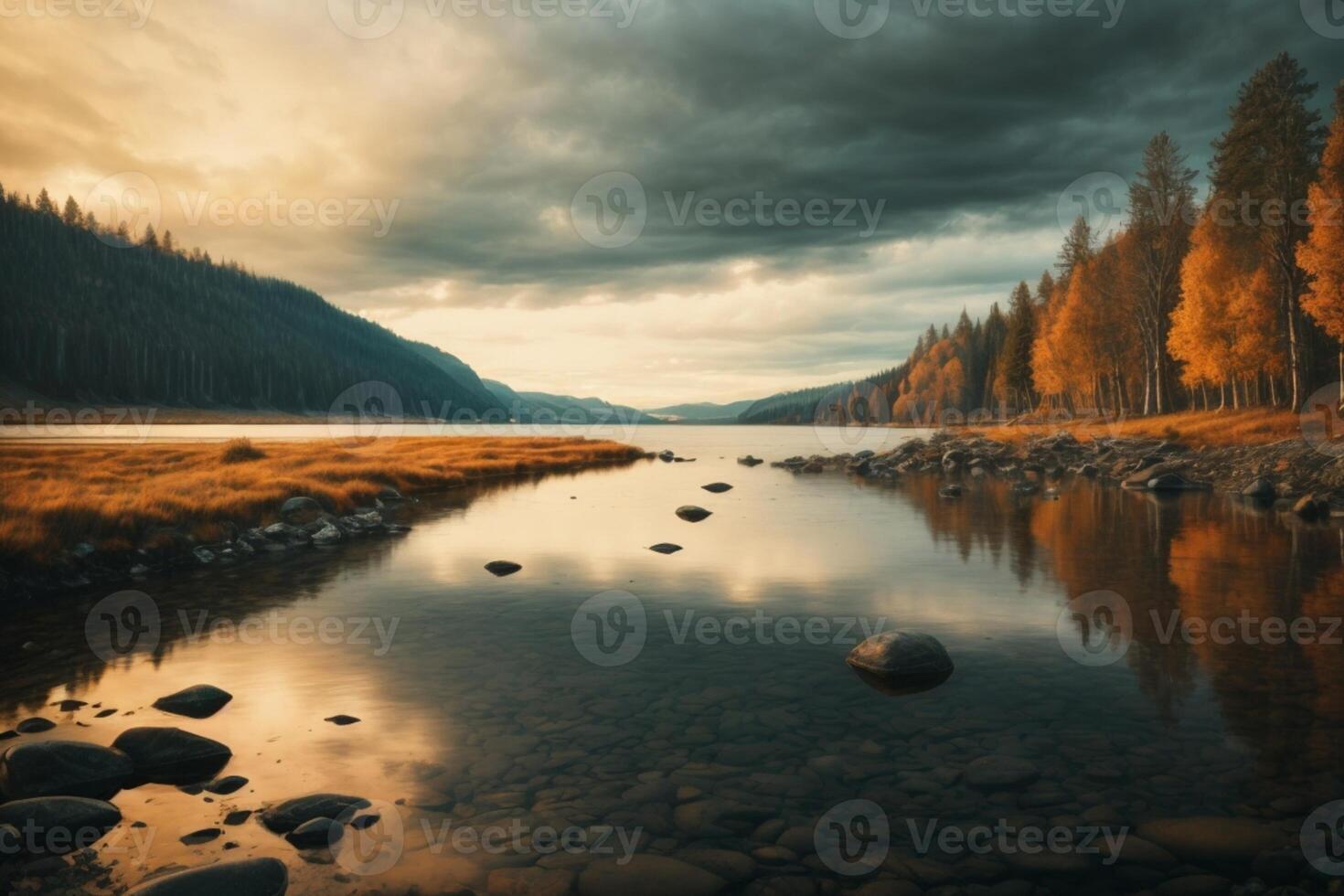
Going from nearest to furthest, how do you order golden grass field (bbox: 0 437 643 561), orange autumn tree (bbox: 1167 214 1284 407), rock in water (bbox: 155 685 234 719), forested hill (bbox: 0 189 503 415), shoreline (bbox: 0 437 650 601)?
1. rock in water (bbox: 155 685 234 719)
2. shoreline (bbox: 0 437 650 601)
3. golden grass field (bbox: 0 437 643 561)
4. orange autumn tree (bbox: 1167 214 1284 407)
5. forested hill (bbox: 0 189 503 415)

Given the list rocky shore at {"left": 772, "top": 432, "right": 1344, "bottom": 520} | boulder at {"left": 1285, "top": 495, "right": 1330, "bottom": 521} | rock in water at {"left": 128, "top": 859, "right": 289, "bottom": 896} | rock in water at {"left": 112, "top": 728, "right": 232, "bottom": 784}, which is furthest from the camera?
rocky shore at {"left": 772, "top": 432, "right": 1344, "bottom": 520}

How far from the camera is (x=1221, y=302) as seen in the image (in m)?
43.9

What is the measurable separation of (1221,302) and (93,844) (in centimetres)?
5500

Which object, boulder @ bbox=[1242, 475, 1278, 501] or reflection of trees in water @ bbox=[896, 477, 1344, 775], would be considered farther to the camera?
boulder @ bbox=[1242, 475, 1278, 501]

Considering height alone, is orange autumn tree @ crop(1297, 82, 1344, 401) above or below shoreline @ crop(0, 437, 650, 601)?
above

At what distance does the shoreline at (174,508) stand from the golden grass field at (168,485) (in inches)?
1.7

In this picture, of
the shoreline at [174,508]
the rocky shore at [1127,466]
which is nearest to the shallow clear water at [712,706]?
the shoreline at [174,508]

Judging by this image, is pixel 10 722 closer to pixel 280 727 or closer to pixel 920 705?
pixel 280 727

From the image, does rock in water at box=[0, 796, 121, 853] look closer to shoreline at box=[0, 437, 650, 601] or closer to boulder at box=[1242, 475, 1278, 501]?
shoreline at box=[0, 437, 650, 601]

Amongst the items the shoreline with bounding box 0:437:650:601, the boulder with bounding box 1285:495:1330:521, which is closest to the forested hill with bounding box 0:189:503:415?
the shoreline with bounding box 0:437:650:601

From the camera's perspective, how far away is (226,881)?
5227 mm

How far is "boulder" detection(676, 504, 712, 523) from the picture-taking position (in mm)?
28188

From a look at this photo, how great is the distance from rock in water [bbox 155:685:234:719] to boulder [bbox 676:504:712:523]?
1948cm

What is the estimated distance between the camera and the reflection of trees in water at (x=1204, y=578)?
8727mm
